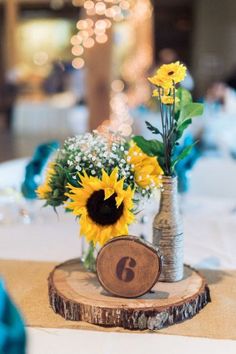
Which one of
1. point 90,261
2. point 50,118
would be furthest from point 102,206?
point 50,118

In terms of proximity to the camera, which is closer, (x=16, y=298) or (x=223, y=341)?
(x=223, y=341)

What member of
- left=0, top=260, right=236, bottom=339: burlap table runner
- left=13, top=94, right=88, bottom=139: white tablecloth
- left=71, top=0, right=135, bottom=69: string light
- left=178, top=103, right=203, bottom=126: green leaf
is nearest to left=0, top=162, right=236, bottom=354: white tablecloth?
left=0, top=260, right=236, bottom=339: burlap table runner

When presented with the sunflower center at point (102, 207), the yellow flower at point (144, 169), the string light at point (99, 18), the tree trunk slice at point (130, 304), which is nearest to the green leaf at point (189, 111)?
the yellow flower at point (144, 169)

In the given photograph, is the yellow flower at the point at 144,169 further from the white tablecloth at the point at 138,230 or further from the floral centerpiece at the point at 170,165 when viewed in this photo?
the white tablecloth at the point at 138,230

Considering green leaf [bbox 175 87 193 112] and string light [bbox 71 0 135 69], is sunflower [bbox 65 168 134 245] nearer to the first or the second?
green leaf [bbox 175 87 193 112]

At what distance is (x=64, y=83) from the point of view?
9.79 metres

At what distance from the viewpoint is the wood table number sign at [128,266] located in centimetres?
133

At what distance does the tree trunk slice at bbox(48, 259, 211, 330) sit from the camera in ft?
4.26

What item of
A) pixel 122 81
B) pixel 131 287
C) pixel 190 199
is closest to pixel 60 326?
pixel 131 287

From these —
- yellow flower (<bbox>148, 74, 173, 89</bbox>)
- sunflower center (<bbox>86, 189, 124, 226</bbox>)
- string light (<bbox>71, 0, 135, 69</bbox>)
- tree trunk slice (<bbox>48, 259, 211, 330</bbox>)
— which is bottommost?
tree trunk slice (<bbox>48, 259, 211, 330</bbox>)

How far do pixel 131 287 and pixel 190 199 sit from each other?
1269mm

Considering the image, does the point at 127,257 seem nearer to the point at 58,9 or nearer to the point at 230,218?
the point at 230,218

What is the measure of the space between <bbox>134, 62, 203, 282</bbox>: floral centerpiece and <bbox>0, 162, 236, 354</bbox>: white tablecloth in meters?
0.21

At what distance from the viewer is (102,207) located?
4.44ft
